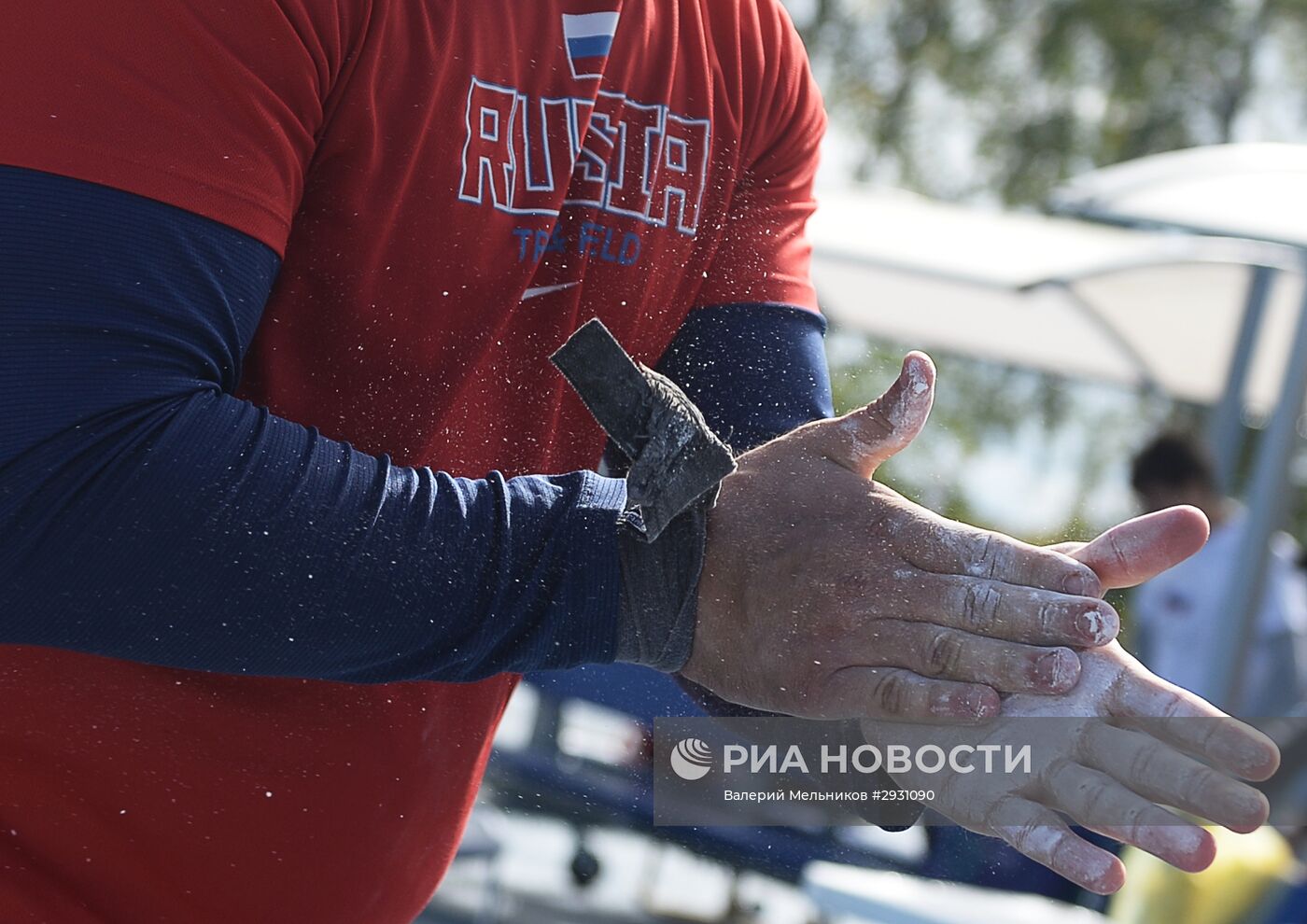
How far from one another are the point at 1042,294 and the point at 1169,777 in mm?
6562

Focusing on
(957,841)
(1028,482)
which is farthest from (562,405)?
(1028,482)

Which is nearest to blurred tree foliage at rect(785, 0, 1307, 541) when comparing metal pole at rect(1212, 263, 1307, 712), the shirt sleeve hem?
metal pole at rect(1212, 263, 1307, 712)

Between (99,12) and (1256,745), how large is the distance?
885 mm

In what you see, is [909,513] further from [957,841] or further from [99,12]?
[957,841]

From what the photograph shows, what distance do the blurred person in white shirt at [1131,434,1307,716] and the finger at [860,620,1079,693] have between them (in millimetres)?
3670

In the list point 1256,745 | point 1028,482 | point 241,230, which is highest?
point 241,230

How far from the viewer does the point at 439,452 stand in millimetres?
1224

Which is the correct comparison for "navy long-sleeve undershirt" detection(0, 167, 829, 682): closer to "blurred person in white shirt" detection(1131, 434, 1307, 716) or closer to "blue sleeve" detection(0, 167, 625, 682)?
"blue sleeve" detection(0, 167, 625, 682)

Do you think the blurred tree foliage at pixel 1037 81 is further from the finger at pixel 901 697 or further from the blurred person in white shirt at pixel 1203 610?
the finger at pixel 901 697

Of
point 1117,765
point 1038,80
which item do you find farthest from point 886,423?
point 1038,80

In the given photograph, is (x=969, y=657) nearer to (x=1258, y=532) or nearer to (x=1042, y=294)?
(x=1258, y=532)

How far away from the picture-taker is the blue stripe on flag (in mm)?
1228

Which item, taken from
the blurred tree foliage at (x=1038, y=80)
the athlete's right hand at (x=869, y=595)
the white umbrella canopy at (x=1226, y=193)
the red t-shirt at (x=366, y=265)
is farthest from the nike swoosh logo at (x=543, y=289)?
the blurred tree foliage at (x=1038, y=80)

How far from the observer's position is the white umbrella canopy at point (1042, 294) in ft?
19.6
